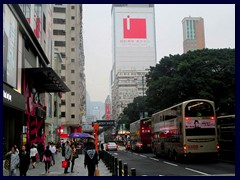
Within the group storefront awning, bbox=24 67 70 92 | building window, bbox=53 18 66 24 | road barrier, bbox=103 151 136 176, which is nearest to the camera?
road barrier, bbox=103 151 136 176

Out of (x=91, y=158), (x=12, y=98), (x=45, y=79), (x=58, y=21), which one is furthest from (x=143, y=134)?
(x=58, y=21)

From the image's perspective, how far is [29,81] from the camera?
3164cm

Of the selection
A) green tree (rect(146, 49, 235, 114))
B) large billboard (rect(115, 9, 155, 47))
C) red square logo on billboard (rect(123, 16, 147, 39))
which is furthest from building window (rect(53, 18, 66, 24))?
red square logo on billboard (rect(123, 16, 147, 39))

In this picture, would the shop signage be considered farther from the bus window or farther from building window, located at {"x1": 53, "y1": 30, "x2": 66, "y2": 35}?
building window, located at {"x1": 53, "y1": 30, "x2": 66, "y2": 35}

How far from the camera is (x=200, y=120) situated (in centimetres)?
2270

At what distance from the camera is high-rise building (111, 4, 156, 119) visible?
550ft

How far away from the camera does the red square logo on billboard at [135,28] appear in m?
186

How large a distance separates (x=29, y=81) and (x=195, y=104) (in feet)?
51.4

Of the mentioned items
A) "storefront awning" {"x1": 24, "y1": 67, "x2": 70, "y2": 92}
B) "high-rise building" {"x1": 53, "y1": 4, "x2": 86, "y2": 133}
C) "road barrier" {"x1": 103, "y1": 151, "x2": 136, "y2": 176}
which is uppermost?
"high-rise building" {"x1": 53, "y1": 4, "x2": 86, "y2": 133}

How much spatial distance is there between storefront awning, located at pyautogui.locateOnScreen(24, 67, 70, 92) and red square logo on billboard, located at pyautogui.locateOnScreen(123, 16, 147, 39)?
14990 cm

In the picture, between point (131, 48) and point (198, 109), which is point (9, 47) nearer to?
point (198, 109)

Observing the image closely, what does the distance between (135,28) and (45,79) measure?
158038 mm

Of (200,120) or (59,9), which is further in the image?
(59,9)
